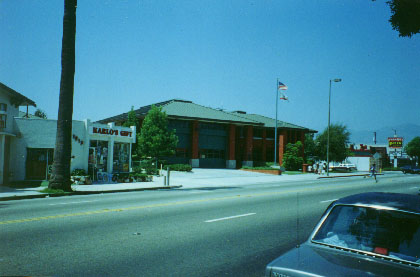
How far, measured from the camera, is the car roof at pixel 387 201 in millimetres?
3875

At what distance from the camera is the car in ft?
10.8

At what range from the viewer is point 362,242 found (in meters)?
3.90

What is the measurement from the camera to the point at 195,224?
930cm

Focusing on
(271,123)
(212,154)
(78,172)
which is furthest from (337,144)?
(78,172)

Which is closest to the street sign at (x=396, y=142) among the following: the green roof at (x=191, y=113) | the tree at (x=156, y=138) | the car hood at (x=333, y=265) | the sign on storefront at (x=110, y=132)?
the green roof at (x=191, y=113)

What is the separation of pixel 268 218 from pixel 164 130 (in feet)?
93.3

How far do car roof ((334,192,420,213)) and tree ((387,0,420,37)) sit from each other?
6444mm

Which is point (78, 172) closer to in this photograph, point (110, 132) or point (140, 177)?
point (140, 177)

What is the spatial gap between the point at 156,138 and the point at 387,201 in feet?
109

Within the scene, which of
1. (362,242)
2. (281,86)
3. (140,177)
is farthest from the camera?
(281,86)

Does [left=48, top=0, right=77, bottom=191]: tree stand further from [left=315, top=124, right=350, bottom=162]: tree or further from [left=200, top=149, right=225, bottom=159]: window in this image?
[left=315, top=124, right=350, bottom=162]: tree

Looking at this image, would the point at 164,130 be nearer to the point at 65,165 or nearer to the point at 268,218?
the point at 65,165

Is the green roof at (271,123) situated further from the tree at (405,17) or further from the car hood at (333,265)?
the car hood at (333,265)

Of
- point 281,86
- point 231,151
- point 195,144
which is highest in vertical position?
point 281,86
